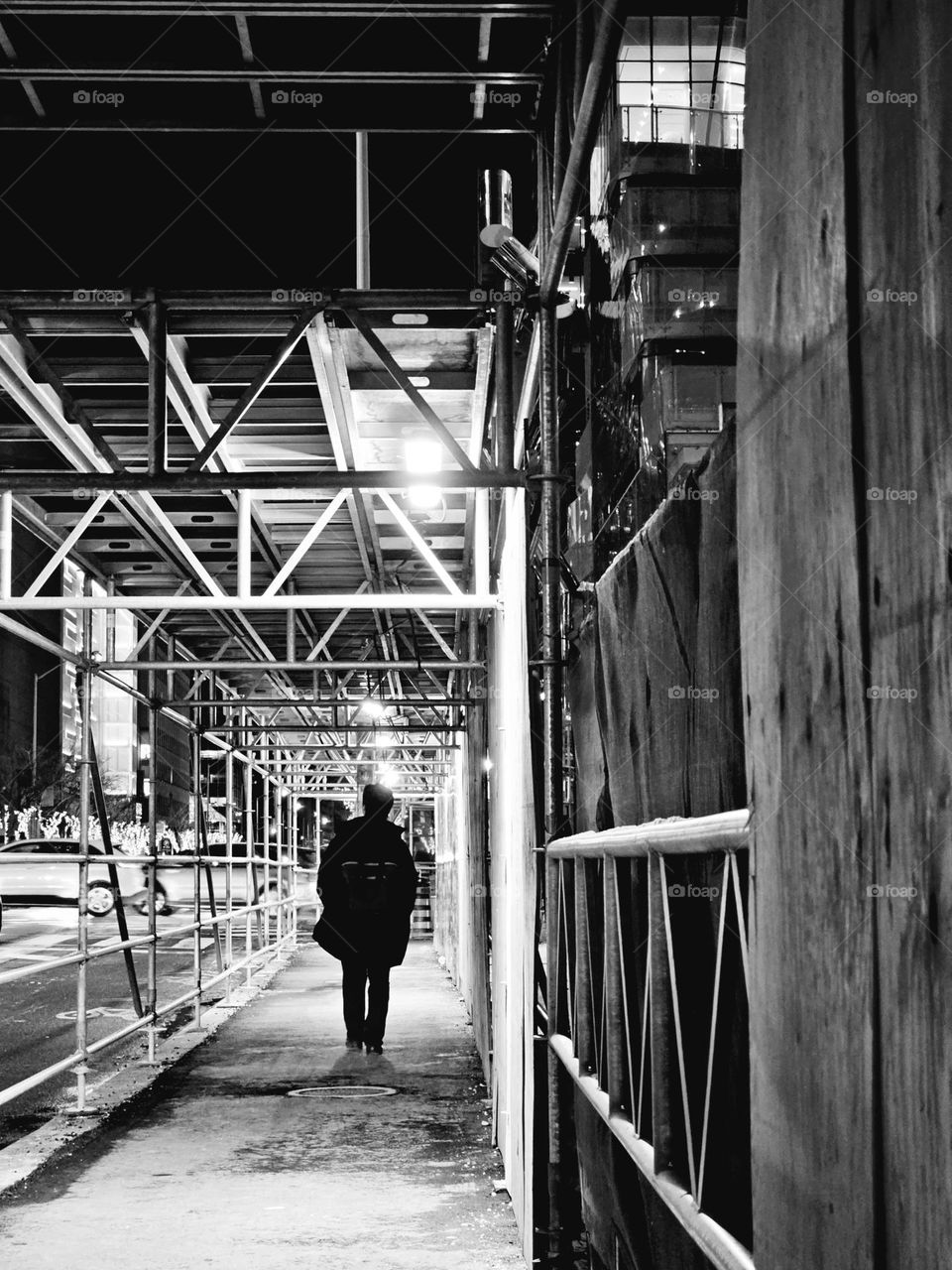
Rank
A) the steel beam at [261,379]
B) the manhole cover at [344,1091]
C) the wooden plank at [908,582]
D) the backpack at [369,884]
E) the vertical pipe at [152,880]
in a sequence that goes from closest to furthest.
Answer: the wooden plank at [908,582], the steel beam at [261,379], the manhole cover at [344,1091], the vertical pipe at [152,880], the backpack at [369,884]

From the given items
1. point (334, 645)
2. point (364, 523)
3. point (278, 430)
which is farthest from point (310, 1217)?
point (334, 645)

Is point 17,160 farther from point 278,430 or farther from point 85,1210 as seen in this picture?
point 85,1210

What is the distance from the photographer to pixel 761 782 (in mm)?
2146

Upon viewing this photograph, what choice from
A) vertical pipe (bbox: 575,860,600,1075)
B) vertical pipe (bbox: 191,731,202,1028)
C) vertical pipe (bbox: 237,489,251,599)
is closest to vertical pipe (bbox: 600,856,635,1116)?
vertical pipe (bbox: 575,860,600,1075)

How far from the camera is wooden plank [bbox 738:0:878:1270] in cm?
186

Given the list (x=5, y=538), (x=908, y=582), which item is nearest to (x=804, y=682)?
(x=908, y=582)

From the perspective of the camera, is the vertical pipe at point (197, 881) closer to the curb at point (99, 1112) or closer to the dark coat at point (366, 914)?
the curb at point (99, 1112)

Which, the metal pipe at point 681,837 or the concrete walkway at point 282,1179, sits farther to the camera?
the concrete walkway at point 282,1179

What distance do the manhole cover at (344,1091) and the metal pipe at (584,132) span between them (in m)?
5.44

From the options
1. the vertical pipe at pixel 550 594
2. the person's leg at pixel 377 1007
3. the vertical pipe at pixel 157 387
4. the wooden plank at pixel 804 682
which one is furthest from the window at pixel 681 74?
the wooden plank at pixel 804 682

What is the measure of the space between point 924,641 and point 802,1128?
2.43 ft

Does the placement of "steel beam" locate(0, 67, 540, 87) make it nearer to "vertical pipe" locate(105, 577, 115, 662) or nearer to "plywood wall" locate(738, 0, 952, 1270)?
"plywood wall" locate(738, 0, 952, 1270)

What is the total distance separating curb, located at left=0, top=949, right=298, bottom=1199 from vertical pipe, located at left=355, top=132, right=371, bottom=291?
511 centimetres

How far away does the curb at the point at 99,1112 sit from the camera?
22.8ft
